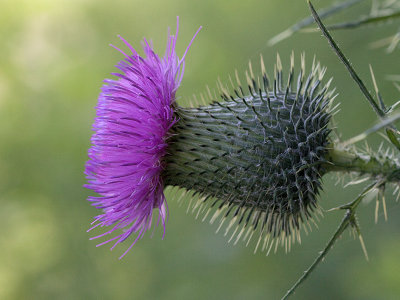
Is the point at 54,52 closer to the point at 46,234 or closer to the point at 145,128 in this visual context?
the point at 46,234

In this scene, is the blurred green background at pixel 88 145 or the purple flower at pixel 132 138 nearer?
the purple flower at pixel 132 138

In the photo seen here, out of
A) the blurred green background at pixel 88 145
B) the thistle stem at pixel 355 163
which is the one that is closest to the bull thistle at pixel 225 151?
the thistle stem at pixel 355 163

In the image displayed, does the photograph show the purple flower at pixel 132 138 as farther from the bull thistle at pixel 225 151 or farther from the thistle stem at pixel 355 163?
the thistle stem at pixel 355 163

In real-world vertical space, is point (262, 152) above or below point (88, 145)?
above

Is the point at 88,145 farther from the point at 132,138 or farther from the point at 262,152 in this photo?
the point at 262,152

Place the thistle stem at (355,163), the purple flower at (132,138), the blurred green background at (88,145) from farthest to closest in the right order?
1. the blurred green background at (88,145)
2. the purple flower at (132,138)
3. the thistle stem at (355,163)

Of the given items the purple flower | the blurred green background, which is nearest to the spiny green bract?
the purple flower

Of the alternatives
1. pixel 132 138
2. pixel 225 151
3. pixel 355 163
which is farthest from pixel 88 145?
pixel 355 163
